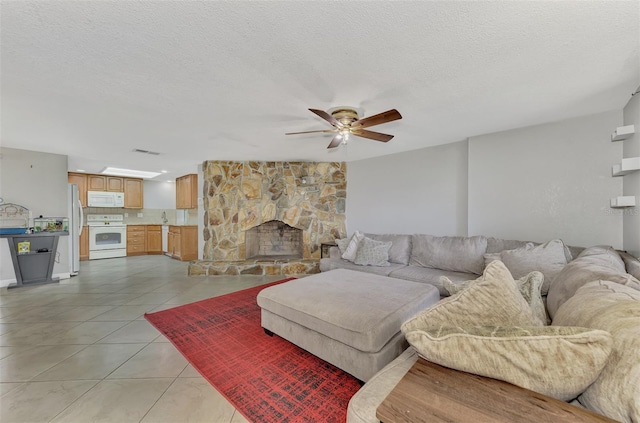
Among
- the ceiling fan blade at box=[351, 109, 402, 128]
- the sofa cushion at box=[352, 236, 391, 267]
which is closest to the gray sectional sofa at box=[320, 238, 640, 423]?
the ceiling fan blade at box=[351, 109, 402, 128]

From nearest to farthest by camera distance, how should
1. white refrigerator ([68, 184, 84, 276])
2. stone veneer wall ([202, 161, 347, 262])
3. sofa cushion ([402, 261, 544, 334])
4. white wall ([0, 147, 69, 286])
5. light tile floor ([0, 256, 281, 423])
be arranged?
sofa cushion ([402, 261, 544, 334]) → light tile floor ([0, 256, 281, 423]) → white wall ([0, 147, 69, 286]) → white refrigerator ([68, 184, 84, 276]) → stone veneer wall ([202, 161, 347, 262])

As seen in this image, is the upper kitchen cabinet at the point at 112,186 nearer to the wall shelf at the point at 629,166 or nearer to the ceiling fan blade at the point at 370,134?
the ceiling fan blade at the point at 370,134

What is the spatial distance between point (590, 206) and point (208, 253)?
18.5ft

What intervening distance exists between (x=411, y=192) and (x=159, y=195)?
281 inches

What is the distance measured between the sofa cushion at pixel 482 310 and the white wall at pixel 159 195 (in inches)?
323

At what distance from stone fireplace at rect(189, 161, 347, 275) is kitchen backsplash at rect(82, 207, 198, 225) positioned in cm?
213

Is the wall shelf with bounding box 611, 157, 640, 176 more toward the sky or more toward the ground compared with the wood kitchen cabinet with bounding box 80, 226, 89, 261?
more toward the sky

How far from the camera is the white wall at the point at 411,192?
11.9 ft

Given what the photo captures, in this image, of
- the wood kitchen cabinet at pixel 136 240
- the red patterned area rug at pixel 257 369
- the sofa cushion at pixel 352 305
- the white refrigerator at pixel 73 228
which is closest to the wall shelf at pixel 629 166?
the sofa cushion at pixel 352 305

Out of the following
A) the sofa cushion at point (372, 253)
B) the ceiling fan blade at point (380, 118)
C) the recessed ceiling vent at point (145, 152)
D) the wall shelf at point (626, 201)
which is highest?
the recessed ceiling vent at point (145, 152)

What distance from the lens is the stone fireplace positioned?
15.8ft

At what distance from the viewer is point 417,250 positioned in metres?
3.58

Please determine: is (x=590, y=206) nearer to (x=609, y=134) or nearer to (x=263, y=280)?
(x=609, y=134)

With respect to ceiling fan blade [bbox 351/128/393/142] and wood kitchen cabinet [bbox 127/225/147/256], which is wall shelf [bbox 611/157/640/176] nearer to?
ceiling fan blade [bbox 351/128/393/142]
